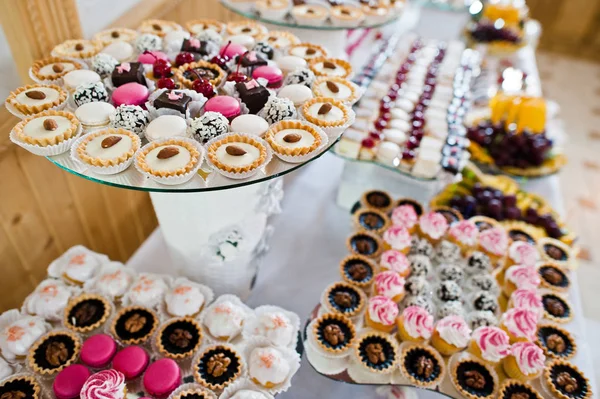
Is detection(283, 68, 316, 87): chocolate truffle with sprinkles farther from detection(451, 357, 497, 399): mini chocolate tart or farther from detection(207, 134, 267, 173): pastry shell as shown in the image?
detection(451, 357, 497, 399): mini chocolate tart

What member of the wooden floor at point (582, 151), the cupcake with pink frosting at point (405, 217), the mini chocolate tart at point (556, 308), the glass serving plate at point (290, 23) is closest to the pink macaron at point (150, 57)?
the glass serving plate at point (290, 23)

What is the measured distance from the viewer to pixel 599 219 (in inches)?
135

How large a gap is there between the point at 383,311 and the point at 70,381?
2.81 feet

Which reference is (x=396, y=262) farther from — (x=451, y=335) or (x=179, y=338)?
(x=179, y=338)

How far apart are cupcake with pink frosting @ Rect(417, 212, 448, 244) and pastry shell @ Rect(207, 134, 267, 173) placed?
0.83 m

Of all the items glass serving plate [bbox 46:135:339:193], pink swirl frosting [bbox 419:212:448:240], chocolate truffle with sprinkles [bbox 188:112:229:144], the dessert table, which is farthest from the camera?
pink swirl frosting [bbox 419:212:448:240]

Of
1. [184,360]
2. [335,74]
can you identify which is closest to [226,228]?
[184,360]

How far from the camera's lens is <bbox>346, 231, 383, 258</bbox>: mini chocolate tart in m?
1.63

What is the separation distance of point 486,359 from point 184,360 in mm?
856

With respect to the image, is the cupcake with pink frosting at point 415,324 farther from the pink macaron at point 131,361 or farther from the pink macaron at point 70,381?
the pink macaron at point 70,381

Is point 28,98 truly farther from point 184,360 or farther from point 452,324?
point 452,324

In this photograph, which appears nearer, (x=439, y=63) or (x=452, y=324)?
(x=452, y=324)

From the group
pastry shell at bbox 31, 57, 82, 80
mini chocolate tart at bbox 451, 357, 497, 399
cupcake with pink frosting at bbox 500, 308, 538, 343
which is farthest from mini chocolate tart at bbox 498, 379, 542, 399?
pastry shell at bbox 31, 57, 82, 80

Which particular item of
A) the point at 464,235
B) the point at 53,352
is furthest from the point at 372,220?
the point at 53,352
